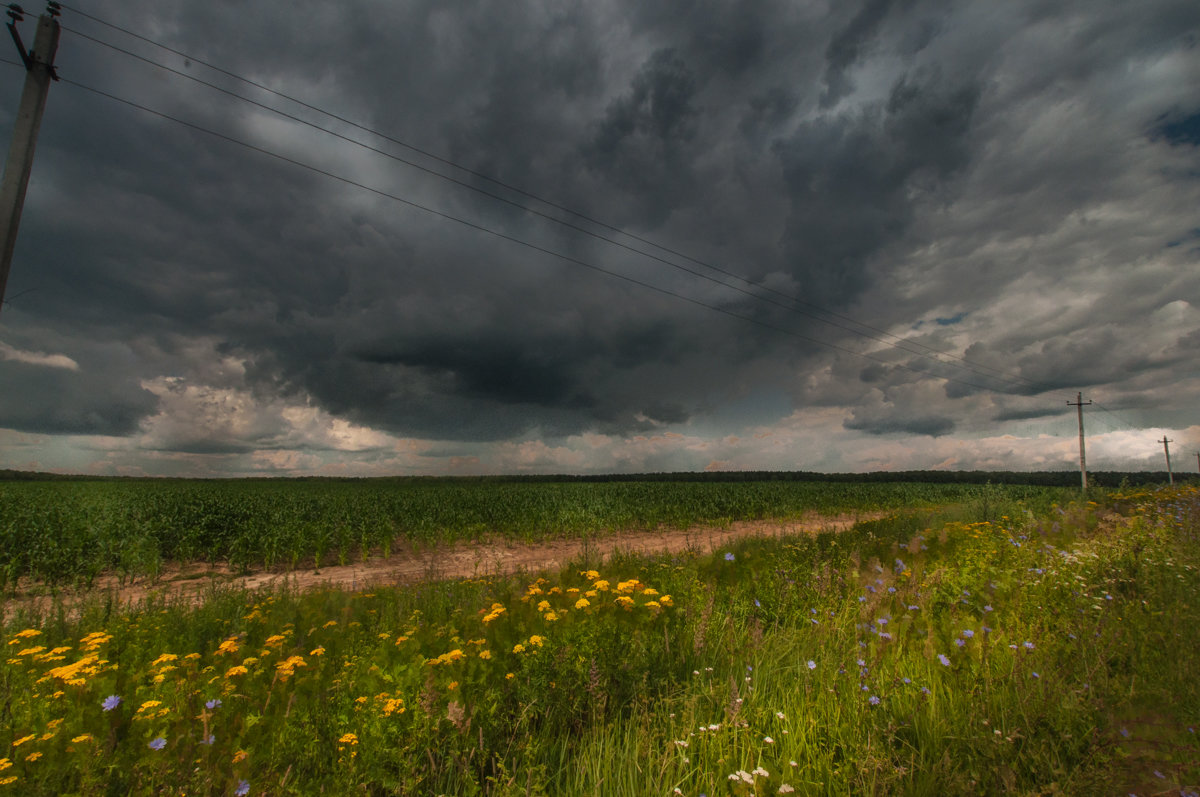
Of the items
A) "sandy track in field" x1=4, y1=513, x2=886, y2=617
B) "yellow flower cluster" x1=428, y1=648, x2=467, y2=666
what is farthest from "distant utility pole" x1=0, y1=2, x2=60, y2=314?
"yellow flower cluster" x1=428, y1=648, x2=467, y2=666

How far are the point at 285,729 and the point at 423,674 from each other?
811mm

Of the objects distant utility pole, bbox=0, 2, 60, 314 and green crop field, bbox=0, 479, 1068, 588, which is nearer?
distant utility pole, bbox=0, 2, 60, 314

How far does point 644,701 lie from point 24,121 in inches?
495

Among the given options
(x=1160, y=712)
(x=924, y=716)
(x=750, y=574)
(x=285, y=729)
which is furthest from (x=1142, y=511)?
(x=285, y=729)

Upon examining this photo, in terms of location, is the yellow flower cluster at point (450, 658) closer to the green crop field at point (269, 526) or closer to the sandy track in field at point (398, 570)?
the sandy track in field at point (398, 570)

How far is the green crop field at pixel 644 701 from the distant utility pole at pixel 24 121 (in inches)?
242

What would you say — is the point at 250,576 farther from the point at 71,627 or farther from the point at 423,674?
the point at 423,674

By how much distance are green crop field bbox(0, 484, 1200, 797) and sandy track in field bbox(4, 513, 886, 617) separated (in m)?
4.80

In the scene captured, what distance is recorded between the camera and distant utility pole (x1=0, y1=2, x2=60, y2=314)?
7742mm

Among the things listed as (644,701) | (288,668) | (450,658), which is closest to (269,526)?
(288,668)

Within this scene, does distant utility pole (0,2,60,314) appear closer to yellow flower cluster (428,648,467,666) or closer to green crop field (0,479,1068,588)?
green crop field (0,479,1068,588)

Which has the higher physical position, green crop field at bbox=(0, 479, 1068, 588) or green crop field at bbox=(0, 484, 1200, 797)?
green crop field at bbox=(0, 484, 1200, 797)

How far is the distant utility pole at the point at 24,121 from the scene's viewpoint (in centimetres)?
774

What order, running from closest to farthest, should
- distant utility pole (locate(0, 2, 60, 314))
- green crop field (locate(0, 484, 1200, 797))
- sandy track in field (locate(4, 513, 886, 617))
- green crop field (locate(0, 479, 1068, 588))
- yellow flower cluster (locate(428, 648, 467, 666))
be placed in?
1. green crop field (locate(0, 484, 1200, 797))
2. yellow flower cluster (locate(428, 648, 467, 666))
3. distant utility pole (locate(0, 2, 60, 314))
4. sandy track in field (locate(4, 513, 886, 617))
5. green crop field (locate(0, 479, 1068, 588))
